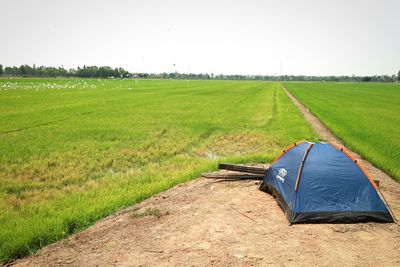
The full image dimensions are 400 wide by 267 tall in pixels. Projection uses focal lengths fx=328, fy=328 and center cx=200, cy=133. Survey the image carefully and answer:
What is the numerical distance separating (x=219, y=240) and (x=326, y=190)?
10.5 ft

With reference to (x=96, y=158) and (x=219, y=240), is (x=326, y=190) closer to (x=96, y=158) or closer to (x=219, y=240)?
(x=219, y=240)

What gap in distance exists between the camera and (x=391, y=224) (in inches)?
316

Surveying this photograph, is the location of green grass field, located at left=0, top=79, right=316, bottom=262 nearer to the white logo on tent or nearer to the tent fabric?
the white logo on tent

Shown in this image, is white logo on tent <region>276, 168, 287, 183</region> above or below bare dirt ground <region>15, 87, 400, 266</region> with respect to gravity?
above

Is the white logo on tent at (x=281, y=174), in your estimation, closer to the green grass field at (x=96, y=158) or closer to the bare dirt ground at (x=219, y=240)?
the bare dirt ground at (x=219, y=240)

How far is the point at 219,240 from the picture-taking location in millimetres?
7055

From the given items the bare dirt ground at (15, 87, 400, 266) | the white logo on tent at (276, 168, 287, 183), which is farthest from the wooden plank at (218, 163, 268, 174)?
the bare dirt ground at (15, 87, 400, 266)

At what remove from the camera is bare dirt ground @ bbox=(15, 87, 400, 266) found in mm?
6355

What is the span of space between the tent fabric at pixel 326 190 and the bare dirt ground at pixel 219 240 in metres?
0.27

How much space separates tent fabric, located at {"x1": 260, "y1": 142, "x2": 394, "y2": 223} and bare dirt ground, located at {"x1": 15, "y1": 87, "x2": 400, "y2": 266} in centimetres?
27

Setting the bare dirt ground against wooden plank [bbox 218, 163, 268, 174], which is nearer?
the bare dirt ground

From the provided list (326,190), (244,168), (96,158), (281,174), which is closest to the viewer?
(326,190)

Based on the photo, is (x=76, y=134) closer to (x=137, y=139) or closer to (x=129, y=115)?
(x=137, y=139)

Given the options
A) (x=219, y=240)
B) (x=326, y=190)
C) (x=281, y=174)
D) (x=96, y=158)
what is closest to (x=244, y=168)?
(x=281, y=174)
